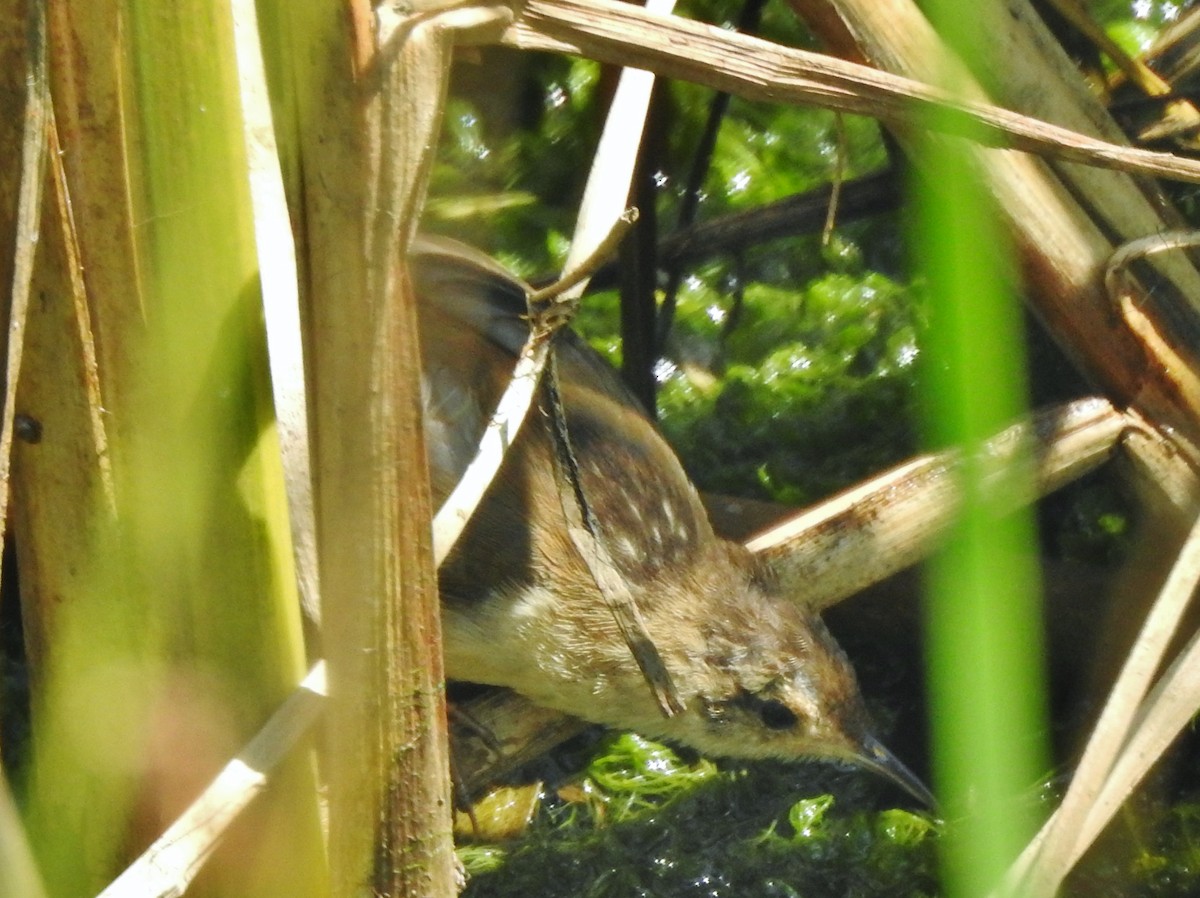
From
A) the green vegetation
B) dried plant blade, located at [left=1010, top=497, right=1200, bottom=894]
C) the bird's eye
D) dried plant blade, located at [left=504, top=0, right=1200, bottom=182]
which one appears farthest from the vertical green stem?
the bird's eye

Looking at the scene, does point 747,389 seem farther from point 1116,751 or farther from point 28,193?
point 28,193

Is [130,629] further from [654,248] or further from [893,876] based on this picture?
[654,248]

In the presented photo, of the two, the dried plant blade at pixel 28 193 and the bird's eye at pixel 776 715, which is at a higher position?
the dried plant blade at pixel 28 193

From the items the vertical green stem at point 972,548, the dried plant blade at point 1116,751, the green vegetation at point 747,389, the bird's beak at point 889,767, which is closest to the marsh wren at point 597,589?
the bird's beak at point 889,767

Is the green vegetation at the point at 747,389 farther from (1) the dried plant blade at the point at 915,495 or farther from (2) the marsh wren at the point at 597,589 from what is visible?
(1) the dried plant blade at the point at 915,495

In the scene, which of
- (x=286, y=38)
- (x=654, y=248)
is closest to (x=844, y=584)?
(x=654, y=248)

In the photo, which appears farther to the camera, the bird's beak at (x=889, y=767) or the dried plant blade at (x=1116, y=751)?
the bird's beak at (x=889, y=767)
